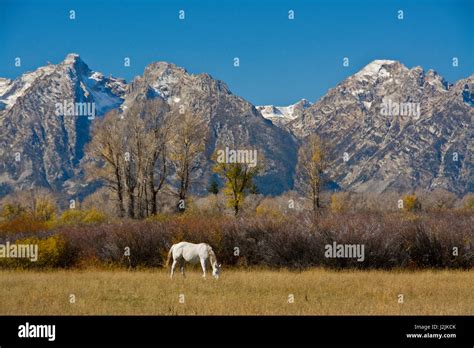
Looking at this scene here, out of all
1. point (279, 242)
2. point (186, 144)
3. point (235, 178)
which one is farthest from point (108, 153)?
point (279, 242)

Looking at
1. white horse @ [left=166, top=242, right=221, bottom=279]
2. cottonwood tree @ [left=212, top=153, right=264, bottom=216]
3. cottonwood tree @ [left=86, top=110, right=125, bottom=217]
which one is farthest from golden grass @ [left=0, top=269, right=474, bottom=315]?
cottonwood tree @ [left=212, top=153, right=264, bottom=216]

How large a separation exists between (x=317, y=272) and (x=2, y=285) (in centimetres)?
Result: 1052

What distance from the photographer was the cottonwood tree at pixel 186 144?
2657 inches

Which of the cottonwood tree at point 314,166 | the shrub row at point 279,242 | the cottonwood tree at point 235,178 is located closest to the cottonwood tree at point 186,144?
the cottonwood tree at point 235,178

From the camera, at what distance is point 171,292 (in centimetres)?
1739

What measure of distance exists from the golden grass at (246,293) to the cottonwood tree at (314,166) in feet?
196

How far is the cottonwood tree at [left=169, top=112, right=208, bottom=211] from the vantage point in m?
67.5

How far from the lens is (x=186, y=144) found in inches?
2692

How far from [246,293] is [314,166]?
7541cm

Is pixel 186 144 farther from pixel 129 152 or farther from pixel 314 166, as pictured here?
pixel 314 166

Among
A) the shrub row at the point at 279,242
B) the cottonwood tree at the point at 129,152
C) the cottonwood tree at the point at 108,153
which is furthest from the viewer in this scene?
the cottonwood tree at the point at 108,153

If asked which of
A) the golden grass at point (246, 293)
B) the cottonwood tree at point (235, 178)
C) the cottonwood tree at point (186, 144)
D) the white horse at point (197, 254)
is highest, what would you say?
the cottonwood tree at point (186, 144)

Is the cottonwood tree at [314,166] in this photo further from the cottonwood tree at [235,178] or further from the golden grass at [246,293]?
the golden grass at [246,293]
